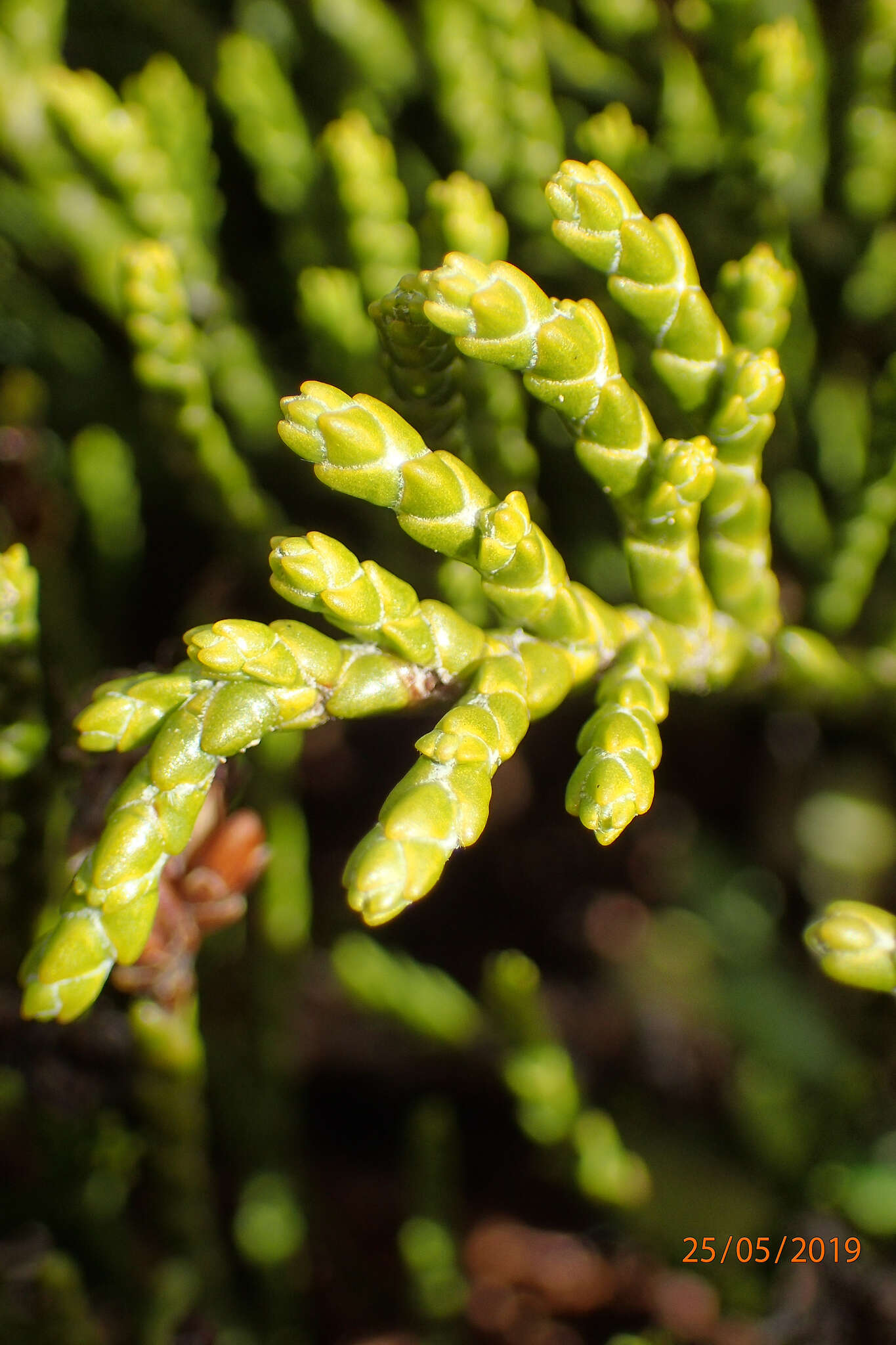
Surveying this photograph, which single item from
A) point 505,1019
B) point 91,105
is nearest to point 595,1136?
point 505,1019

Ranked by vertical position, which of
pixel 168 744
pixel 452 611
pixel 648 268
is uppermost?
pixel 648 268

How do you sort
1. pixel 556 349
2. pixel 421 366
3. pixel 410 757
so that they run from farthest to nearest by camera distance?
pixel 410 757 < pixel 421 366 < pixel 556 349

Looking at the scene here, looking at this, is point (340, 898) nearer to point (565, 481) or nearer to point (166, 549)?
point (166, 549)

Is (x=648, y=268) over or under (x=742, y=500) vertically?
over
